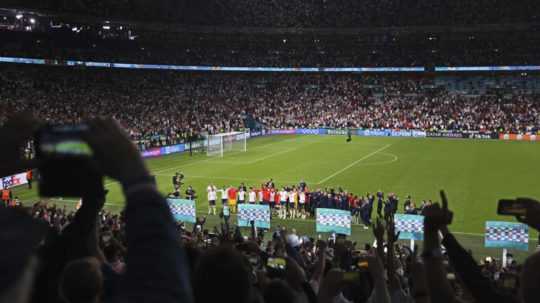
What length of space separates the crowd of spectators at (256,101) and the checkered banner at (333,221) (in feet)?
89.8

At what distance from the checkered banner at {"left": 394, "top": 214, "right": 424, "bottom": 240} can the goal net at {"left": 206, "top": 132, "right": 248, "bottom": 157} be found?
2791 centimetres

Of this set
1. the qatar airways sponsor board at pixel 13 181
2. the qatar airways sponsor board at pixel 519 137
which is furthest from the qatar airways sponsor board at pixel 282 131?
the qatar airways sponsor board at pixel 13 181

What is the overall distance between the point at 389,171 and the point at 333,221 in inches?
695

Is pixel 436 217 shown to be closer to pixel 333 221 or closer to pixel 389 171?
pixel 333 221

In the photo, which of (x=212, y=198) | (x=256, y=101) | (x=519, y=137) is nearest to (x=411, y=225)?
(x=212, y=198)

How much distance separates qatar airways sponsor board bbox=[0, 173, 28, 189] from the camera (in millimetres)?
30250

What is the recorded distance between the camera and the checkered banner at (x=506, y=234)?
57.6 ft

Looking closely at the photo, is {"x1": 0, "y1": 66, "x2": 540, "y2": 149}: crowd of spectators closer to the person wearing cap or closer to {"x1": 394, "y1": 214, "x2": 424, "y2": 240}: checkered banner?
{"x1": 394, "y1": 214, "x2": 424, "y2": 240}: checkered banner

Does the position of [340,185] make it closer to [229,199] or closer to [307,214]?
[307,214]

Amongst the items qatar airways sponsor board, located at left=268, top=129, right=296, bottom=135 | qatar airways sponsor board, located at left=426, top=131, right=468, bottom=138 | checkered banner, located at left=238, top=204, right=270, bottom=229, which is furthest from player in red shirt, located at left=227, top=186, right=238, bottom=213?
qatar airways sponsor board, located at left=426, top=131, right=468, bottom=138

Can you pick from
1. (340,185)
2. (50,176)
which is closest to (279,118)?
(340,185)

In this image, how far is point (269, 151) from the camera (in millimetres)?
48250

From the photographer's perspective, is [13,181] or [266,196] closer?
[266,196]

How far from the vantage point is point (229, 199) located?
27203 mm
